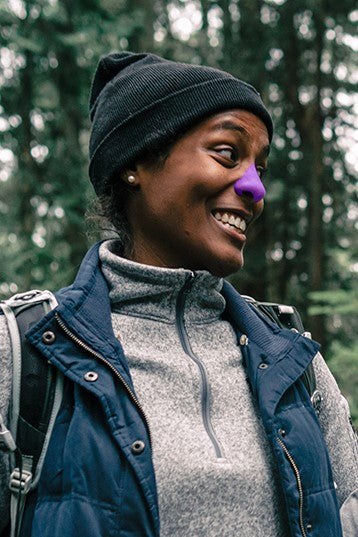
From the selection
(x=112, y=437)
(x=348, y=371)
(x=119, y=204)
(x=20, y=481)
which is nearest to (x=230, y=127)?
(x=119, y=204)

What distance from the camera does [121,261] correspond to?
202cm

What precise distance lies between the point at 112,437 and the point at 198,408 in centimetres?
31

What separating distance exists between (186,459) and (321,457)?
0.42 metres

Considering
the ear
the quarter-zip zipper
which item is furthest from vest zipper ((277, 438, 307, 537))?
the ear

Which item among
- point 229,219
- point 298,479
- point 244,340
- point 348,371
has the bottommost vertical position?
point 348,371

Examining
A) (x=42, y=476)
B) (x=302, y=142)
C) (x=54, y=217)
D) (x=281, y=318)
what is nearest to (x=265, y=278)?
(x=302, y=142)

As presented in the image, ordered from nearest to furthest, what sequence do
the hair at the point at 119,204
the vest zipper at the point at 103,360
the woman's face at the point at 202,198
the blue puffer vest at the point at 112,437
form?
1. the blue puffer vest at the point at 112,437
2. the vest zipper at the point at 103,360
3. the woman's face at the point at 202,198
4. the hair at the point at 119,204

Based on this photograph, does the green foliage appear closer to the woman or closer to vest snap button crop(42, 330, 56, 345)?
the woman

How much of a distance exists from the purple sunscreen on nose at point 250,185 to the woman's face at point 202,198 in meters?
0.01

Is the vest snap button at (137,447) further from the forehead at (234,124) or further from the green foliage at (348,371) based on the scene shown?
the green foliage at (348,371)

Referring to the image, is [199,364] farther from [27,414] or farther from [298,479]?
[27,414]

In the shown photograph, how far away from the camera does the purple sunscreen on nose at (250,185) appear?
6.61 ft

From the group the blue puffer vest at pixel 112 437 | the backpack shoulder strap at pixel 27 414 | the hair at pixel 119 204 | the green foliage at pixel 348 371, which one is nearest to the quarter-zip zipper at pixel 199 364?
the blue puffer vest at pixel 112 437

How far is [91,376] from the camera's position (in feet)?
5.36
